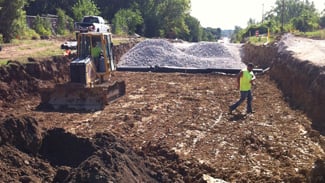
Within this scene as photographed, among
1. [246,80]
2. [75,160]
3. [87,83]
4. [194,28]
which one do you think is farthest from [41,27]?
[194,28]

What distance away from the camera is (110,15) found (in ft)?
198

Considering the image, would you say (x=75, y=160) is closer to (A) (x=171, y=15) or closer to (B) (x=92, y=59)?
(B) (x=92, y=59)

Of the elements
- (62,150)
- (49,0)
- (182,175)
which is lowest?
(182,175)

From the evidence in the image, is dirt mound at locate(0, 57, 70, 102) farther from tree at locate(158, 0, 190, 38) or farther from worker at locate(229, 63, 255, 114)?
tree at locate(158, 0, 190, 38)

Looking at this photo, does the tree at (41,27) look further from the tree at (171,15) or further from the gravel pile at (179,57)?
the tree at (171,15)

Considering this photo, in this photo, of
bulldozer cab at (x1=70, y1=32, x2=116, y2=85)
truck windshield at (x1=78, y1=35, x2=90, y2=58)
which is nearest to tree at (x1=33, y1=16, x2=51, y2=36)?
bulldozer cab at (x1=70, y1=32, x2=116, y2=85)

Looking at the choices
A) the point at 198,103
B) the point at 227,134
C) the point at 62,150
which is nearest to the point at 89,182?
the point at 62,150

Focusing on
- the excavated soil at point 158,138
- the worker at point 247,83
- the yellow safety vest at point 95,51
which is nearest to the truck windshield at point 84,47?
the yellow safety vest at point 95,51

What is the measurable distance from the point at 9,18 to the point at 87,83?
13.3 metres

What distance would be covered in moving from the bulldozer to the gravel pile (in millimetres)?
9786

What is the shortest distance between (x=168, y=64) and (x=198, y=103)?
10717 millimetres

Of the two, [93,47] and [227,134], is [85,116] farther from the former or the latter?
[227,134]

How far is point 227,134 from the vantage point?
9711 mm

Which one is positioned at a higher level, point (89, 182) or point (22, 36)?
point (22, 36)
